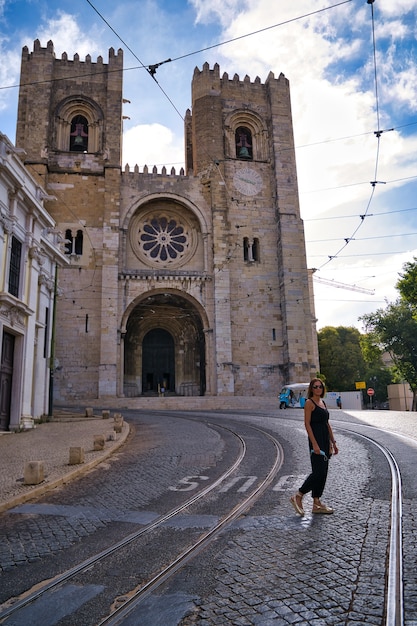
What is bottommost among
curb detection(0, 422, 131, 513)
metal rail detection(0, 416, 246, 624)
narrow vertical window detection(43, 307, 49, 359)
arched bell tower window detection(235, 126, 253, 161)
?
metal rail detection(0, 416, 246, 624)

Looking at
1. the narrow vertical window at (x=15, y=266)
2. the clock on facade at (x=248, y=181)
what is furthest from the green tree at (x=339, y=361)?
the narrow vertical window at (x=15, y=266)

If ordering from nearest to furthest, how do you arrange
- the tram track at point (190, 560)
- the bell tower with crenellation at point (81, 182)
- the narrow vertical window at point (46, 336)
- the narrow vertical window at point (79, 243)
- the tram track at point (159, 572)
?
the tram track at point (190, 560)
the tram track at point (159, 572)
the narrow vertical window at point (46, 336)
the bell tower with crenellation at point (81, 182)
the narrow vertical window at point (79, 243)

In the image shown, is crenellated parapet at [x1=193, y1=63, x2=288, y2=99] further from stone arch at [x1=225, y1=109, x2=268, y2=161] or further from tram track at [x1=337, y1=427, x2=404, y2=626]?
tram track at [x1=337, y1=427, x2=404, y2=626]

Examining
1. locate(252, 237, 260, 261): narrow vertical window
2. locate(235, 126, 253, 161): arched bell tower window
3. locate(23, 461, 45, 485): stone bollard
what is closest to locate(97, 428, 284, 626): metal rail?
locate(23, 461, 45, 485): stone bollard

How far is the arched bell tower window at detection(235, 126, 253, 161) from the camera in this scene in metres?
31.2

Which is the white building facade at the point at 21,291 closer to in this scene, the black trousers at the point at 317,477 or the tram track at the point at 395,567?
the black trousers at the point at 317,477

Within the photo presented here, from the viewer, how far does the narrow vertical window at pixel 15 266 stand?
1430cm

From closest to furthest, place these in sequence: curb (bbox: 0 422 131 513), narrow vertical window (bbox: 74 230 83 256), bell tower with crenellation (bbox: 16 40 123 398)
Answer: curb (bbox: 0 422 131 513) < bell tower with crenellation (bbox: 16 40 123 398) < narrow vertical window (bbox: 74 230 83 256)

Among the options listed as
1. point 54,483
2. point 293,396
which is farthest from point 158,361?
point 54,483

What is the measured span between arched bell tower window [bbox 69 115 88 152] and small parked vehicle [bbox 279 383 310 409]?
19.1m

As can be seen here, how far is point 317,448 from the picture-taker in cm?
477

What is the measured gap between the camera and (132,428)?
550 inches

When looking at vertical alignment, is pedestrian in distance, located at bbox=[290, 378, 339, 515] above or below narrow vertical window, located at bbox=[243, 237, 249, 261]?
below

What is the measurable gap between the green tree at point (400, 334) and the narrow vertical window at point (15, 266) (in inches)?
949
